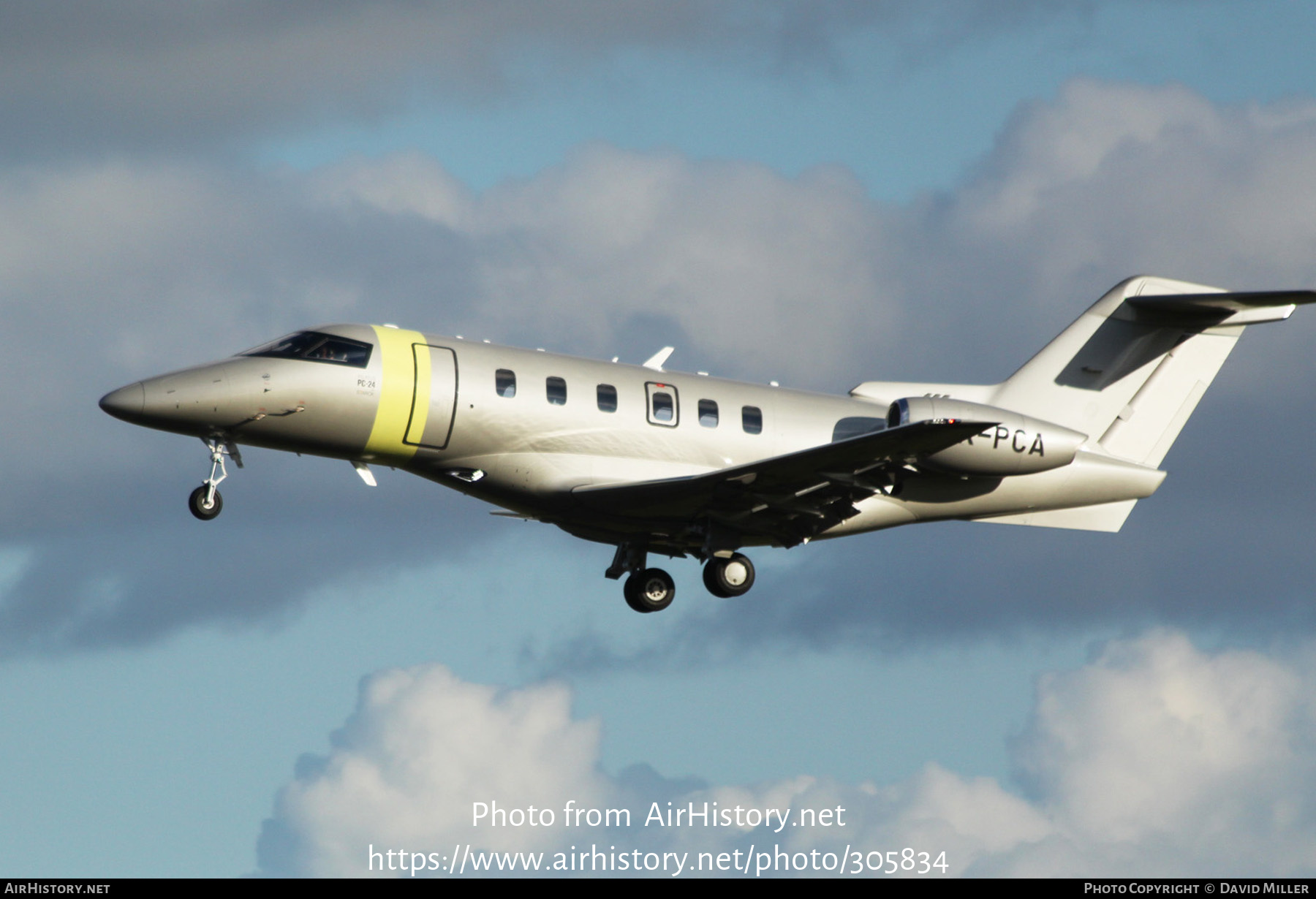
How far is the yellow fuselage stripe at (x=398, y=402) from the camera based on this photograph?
88.5 ft

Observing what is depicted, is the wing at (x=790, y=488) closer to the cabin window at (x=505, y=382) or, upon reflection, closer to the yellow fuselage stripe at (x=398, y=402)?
the cabin window at (x=505, y=382)

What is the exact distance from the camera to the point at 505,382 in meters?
27.5

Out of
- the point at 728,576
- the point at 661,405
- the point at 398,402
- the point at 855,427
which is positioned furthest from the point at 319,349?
the point at 855,427

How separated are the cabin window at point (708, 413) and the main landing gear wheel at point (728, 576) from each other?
2.25 metres

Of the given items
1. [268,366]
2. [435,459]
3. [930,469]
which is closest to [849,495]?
[930,469]

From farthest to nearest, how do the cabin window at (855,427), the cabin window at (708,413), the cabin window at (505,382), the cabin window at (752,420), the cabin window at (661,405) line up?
the cabin window at (855,427)
the cabin window at (752,420)
the cabin window at (708,413)
the cabin window at (661,405)
the cabin window at (505,382)

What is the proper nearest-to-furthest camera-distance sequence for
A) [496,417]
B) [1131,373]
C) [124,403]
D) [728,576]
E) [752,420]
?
[124,403] → [496,417] → [728,576] → [752,420] → [1131,373]

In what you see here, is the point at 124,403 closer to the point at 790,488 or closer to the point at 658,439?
the point at 658,439

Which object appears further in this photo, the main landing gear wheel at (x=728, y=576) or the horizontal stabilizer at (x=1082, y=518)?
the horizontal stabilizer at (x=1082, y=518)

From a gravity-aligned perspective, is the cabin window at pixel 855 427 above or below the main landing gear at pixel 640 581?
above

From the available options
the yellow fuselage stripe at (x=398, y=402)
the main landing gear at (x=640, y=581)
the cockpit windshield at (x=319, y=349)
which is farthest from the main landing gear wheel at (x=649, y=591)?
the cockpit windshield at (x=319, y=349)

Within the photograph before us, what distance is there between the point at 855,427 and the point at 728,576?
3.66 meters

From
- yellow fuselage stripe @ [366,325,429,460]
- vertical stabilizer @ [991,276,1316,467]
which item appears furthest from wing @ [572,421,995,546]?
vertical stabilizer @ [991,276,1316,467]

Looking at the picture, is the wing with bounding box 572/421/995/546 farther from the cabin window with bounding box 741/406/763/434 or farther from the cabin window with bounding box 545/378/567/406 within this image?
the cabin window with bounding box 741/406/763/434
